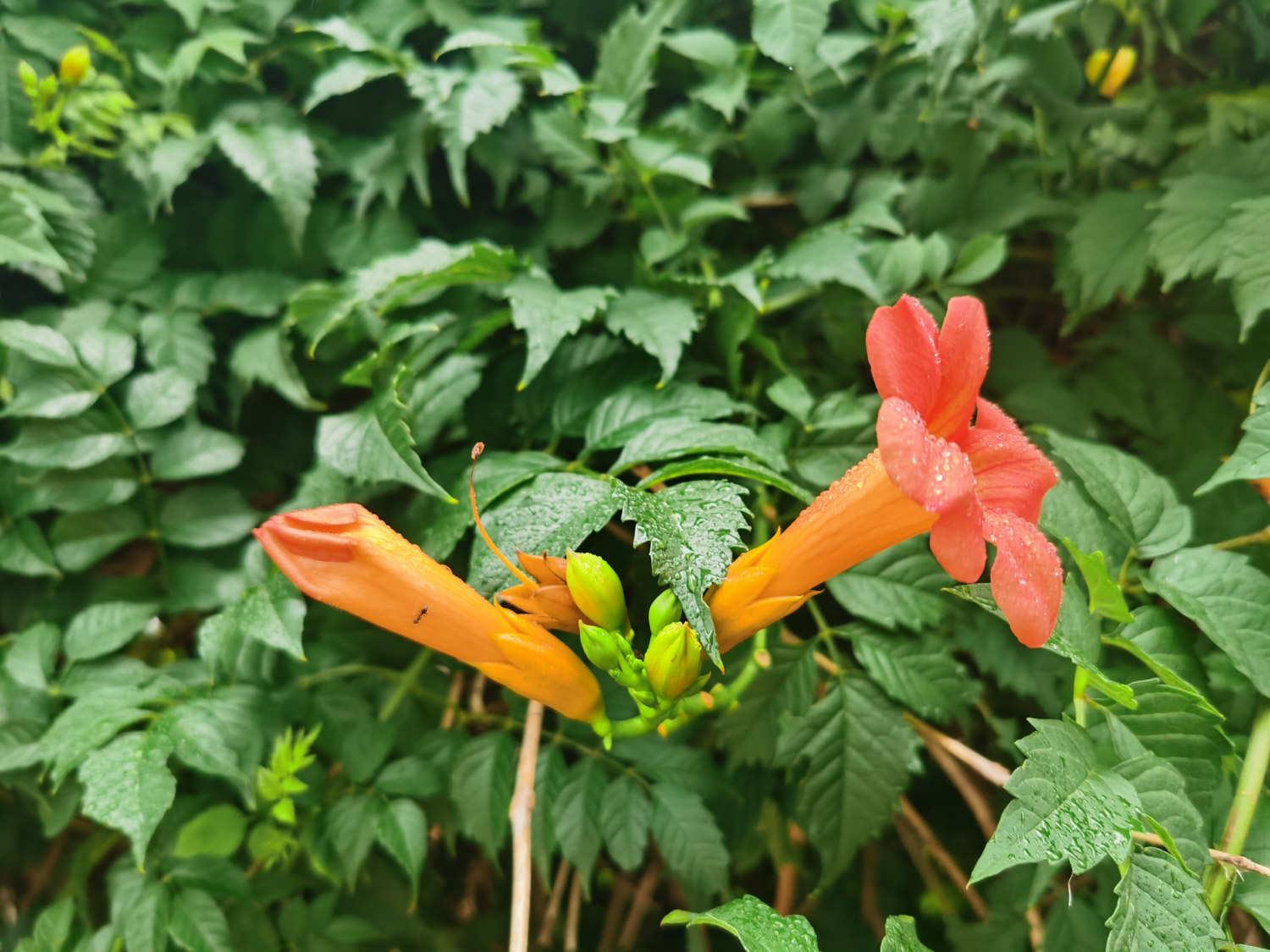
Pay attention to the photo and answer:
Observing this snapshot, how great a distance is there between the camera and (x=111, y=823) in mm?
919

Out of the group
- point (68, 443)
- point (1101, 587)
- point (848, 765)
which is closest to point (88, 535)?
point (68, 443)

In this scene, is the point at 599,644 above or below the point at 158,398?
above

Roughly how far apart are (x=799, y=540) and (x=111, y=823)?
32.4 inches

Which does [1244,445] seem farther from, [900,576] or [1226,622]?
[900,576]

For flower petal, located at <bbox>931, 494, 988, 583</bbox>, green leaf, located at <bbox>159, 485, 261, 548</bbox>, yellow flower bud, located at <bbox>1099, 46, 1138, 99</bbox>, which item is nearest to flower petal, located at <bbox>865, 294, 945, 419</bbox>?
flower petal, located at <bbox>931, 494, 988, 583</bbox>

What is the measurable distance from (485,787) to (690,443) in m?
0.55

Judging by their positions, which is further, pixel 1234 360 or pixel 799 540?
pixel 1234 360

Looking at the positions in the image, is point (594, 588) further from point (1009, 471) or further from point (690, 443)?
point (1009, 471)

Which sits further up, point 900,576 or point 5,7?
point 5,7

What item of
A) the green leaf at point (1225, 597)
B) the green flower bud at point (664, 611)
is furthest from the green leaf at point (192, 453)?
the green leaf at point (1225, 597)

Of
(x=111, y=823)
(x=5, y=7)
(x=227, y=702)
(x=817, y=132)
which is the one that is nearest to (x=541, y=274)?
(x=817, y=132)

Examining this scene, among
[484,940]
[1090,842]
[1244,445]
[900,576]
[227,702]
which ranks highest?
[1244,445]

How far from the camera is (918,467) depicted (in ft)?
2.11

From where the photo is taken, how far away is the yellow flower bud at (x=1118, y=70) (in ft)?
5.07
